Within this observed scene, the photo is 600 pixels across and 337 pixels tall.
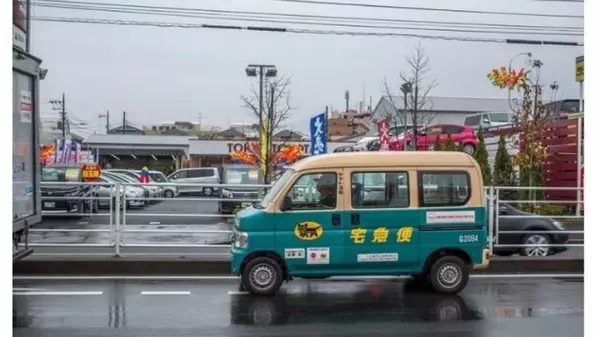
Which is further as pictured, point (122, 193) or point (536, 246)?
point (536, 246)

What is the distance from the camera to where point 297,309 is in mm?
8352

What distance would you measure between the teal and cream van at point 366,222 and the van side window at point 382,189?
0.05ft

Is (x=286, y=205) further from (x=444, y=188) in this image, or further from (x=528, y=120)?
(x=528, y=120)

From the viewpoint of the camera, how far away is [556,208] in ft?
65.8

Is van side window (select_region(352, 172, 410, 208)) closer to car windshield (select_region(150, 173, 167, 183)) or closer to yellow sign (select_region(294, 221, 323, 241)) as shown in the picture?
yellow sign (select_region(294, 221, 323, 241))

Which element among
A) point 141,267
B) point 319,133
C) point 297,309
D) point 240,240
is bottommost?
point 297,309

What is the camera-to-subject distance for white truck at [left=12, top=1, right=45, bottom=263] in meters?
8.65

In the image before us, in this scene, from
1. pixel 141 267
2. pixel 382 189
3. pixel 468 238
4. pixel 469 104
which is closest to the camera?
pixel 382 189

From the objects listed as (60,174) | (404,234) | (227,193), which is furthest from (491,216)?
(60,174)

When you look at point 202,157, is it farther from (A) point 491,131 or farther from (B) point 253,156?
(A) point 491,131

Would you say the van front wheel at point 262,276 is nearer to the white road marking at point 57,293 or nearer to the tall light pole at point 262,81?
the white road marking at point 57,293

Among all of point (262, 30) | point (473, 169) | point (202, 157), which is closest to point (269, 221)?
point (473, 169)

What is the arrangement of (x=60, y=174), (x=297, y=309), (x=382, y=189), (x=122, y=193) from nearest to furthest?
(x=297, y=309)
(x=382, y=189)
(x=122, y=193)
(x=60, y=174)

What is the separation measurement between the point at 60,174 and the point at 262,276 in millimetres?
17630
